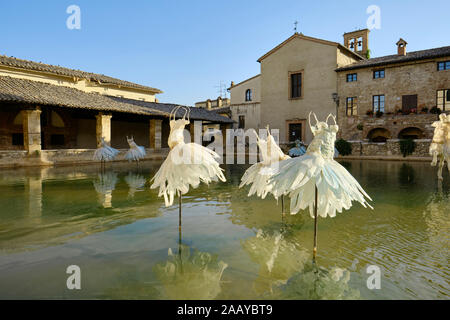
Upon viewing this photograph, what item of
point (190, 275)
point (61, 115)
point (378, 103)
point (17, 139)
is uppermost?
point (378, 103)

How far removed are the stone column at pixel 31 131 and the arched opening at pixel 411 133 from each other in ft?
95.0

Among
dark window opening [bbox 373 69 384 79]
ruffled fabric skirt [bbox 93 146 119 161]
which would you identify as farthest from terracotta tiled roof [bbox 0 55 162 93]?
dark window opening [bbox 373 69 384 79]

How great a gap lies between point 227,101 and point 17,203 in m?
45.0

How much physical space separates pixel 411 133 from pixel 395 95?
378 cm

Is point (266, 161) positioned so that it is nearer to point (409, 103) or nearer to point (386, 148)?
point (386, 148)

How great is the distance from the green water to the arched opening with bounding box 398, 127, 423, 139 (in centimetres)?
2066

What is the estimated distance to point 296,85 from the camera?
3030 centimetres

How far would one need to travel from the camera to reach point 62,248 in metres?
4.18

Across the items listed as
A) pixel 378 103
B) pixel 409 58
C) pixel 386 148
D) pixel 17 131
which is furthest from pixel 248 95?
pixel 17 131

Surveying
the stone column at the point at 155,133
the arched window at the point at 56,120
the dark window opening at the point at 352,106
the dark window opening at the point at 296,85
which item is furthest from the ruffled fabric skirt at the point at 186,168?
the dark window opening at the point at 296,85

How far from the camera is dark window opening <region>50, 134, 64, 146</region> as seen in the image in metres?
23.6

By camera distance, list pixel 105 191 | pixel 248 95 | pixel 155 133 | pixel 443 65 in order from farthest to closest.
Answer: pixel 248 95 → pixel 155 133 → pixel 443 65 → pixel 105 191

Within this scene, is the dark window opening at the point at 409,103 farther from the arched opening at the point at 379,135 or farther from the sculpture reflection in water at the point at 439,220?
the sculpture reflection in water at the point at 439,220
